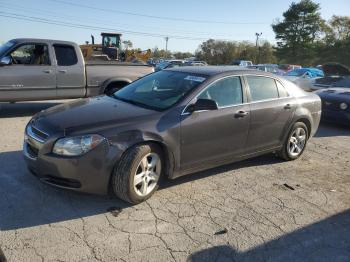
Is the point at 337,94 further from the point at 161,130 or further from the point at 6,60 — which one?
the point at 6,60

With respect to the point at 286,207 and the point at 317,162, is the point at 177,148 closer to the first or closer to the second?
the point at 286,207

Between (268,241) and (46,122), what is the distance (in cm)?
270

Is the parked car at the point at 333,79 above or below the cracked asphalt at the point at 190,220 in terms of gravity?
above

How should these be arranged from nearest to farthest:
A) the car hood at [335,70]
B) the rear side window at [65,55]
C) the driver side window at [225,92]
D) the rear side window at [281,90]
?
the driver side window at [225,92] < the rear side window at [281,90] < the rear side window at [65,55] < the car hood at [335,70]

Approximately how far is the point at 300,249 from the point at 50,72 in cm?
707

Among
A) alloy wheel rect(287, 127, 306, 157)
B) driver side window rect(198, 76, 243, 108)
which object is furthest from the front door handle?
alloy wheel rect(287, 127, 306, 157)

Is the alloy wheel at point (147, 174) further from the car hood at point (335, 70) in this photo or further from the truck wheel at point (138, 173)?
the car hood at point (335, 70)

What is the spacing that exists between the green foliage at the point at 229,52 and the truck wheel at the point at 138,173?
212 feet

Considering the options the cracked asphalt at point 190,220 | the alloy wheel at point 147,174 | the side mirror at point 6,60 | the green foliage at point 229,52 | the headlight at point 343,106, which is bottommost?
the cracked asphalt at point 190,220

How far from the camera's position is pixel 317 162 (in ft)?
20.7

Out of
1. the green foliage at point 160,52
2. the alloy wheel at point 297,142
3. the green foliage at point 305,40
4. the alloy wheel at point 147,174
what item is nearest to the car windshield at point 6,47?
the alloy wheel at point 147,174

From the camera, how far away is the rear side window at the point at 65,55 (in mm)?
8906

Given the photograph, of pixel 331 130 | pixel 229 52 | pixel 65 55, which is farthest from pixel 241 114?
pixel 229 52

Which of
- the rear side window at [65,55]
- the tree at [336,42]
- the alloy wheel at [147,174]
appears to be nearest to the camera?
the alloy wheel at [147,174]
